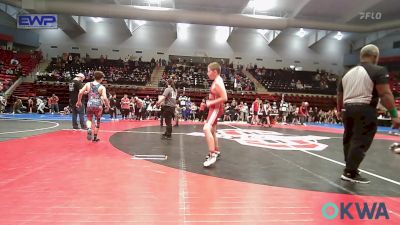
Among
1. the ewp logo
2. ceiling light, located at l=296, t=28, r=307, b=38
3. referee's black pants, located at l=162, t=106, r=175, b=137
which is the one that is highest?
ceiling light, located at l=296, t=28, r=307, b=38

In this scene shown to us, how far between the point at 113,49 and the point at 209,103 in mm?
28882

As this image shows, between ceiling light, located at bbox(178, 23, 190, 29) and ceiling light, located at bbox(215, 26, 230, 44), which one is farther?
ceiling light, located at bbox(215, 26, 230, 44)

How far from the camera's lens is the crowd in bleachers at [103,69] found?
25.8 meters

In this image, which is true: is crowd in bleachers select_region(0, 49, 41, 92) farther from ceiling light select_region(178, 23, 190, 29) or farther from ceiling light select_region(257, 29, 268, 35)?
ceiling light select_region(257, 29, 268, 35)

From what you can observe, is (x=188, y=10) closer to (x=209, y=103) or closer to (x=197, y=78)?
(x=197, y=78)

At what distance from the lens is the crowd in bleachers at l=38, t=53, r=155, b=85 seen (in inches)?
1015

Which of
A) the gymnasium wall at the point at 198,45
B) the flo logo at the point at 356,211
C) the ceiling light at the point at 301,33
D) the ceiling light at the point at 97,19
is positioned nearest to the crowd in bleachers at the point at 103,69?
the gymnasium wall at the point at 198,45

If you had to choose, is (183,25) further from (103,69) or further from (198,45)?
(103,69)

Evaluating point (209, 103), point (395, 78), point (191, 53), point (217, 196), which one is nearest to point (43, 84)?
point (191, 53)

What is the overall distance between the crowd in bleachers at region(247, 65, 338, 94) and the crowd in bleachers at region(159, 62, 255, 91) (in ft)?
6.01

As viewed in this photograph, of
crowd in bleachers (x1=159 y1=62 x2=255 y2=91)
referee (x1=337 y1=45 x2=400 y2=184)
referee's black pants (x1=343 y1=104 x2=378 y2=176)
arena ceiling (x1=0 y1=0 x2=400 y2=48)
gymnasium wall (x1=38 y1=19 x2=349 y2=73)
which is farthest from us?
gymnasium wall (x1=38 y1=19 x2=349 y2=73)

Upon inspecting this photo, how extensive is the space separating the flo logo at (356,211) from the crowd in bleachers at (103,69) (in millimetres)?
24396

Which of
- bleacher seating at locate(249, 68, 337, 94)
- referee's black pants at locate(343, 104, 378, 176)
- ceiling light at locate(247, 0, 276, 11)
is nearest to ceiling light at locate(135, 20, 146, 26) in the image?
ceiling light at locate(247, 0, 276, 11)

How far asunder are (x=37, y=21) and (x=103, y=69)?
32.4 ft
